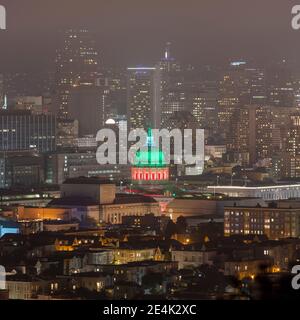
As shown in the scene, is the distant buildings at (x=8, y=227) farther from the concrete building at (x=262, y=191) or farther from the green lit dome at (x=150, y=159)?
the concrete building at (x=262, y=191)

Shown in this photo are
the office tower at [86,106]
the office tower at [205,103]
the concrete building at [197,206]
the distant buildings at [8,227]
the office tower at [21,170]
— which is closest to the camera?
the distant buildings at [8,227]

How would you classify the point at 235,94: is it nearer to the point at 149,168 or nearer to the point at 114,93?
the point at 114,93

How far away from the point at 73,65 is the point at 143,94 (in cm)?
166

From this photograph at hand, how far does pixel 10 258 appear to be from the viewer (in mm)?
13180

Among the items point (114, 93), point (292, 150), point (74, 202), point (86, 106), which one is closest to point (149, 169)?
point (74, 202)

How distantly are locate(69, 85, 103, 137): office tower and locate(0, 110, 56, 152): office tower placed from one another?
1612mm

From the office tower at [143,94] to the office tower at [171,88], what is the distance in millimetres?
134

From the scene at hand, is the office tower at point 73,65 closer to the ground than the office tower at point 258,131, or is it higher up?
higher up

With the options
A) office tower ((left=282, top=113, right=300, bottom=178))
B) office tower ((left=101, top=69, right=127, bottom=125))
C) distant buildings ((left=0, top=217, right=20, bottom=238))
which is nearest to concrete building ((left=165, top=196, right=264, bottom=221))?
distant buildings ((left=0, top=217, right=20, bottom=238))

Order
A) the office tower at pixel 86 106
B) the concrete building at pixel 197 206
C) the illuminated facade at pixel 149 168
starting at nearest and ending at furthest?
1. the concrete building at pixel 197 206
2. the illuminated facade at pixel 149 168
3. the office tower at pixel 86 106

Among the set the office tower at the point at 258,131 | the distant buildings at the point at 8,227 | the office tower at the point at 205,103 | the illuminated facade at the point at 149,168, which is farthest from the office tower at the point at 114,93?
the distant buildings at the point at 8,227

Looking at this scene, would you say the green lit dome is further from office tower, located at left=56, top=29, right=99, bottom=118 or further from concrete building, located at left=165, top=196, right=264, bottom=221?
office tower, located at left=56, top=29, right=99, bottom=118

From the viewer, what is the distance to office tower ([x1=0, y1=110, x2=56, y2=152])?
30.6 metres

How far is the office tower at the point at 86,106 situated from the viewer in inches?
1303
